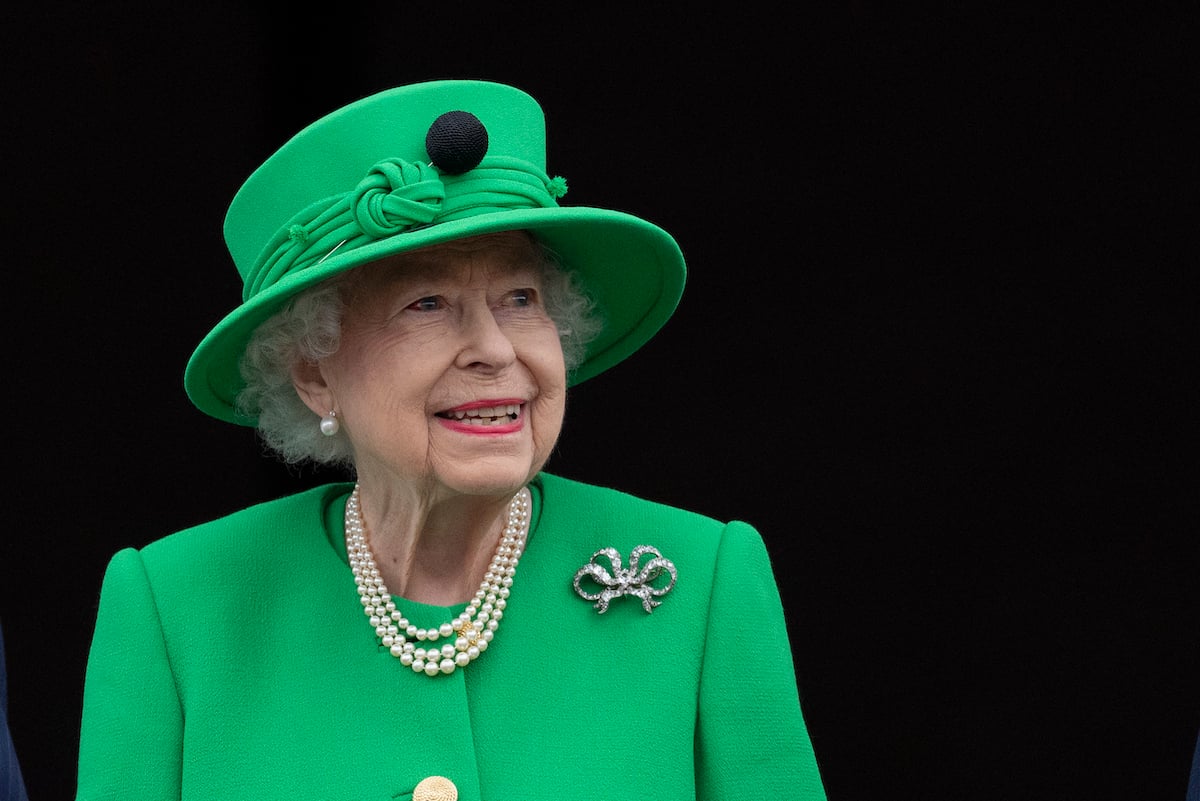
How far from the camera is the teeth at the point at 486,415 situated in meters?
2.79

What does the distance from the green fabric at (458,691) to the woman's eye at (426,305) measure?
1.52ft

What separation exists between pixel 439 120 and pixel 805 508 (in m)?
1.73

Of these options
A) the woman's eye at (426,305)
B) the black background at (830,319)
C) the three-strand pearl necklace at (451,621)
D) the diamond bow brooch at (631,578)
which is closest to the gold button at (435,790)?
the three-strand pearl necklace at (451,621)

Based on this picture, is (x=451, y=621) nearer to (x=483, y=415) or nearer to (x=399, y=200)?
(x=483, y=415)

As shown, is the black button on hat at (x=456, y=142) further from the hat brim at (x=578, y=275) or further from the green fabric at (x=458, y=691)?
the green fabric at (x=458, y=691)

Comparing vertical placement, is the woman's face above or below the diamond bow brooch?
above

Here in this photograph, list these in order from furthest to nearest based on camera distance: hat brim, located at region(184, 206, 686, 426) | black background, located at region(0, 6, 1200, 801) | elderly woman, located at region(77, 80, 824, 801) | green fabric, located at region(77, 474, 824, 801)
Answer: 1. black background, located at region(0, 6, 1200, 801)
2. green fabric, located at region(77, 474, 824, 801)
3. elderly woman, located at region(77, 80, 824, 801)
4. hat brim, located at region(184, 206, 686, 426)

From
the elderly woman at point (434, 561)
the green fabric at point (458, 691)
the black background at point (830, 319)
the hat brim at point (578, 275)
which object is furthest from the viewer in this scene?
the black background at point (830, 319)

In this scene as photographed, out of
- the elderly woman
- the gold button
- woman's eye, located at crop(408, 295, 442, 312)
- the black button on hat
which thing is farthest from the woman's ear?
the gold button

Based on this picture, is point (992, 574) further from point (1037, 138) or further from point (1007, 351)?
point (1037, 138)

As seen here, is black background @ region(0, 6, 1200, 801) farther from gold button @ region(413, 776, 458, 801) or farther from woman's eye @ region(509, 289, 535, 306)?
gold button @ region(413, 776, 458, 801)

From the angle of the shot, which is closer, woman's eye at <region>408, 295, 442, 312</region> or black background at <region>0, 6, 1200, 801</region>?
woman's eye at <region>408, 295, 442, 312</region>

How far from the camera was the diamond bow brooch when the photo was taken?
3.00 meters

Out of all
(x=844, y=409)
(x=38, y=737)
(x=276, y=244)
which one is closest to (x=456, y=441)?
(x=276, y=244)
